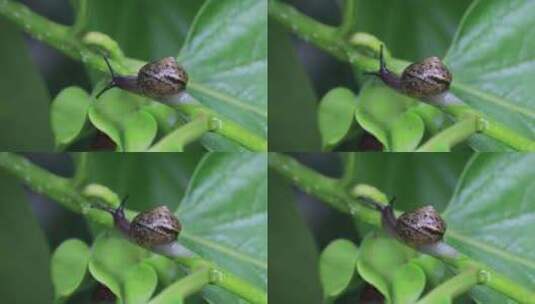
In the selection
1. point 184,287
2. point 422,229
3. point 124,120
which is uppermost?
point 124,120

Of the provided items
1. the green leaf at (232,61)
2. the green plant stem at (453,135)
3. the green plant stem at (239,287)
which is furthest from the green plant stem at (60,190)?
the green plant stem at (453,135)

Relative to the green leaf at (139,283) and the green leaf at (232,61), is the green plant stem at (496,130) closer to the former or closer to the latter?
the green leaf at (232,61)

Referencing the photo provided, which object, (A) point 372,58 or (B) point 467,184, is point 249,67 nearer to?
(A) point 372,58

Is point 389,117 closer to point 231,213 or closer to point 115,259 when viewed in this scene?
point 231,213

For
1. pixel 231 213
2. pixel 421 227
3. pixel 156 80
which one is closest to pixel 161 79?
pixel 156 80

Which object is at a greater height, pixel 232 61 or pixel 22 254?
pixel 232 61

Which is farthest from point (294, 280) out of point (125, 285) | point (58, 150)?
point (58, 150)
